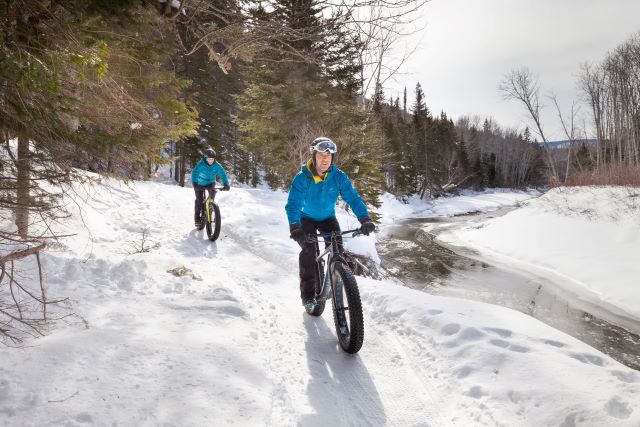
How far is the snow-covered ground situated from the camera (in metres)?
2.53

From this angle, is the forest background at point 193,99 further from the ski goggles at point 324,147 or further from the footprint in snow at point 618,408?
the footprint in snow at point 618,408

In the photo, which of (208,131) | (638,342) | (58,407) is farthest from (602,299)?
(208,131)

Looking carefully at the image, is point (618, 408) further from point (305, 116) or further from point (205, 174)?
point (305, 116)

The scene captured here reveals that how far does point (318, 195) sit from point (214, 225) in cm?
466

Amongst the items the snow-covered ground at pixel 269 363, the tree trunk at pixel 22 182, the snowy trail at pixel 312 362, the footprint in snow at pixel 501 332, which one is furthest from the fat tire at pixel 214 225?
the footprint in snow at pixel 501 332

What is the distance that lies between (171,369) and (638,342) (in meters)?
8.53

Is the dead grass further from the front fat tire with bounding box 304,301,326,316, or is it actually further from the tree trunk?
the tree trunk

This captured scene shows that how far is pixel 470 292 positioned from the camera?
32.4 feet

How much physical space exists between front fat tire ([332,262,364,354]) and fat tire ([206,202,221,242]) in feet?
15.9

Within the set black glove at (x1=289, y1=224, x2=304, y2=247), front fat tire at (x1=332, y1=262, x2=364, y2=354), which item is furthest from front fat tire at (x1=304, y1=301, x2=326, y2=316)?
black glove at (x1=289, y1=224, x2=304, y2=247)

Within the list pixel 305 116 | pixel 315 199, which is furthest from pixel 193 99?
pixel 315 199

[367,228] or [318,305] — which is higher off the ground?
[367,228]

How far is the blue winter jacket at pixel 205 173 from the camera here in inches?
348

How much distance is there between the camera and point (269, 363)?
3.44 meters
